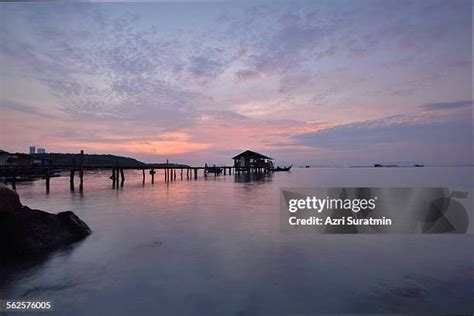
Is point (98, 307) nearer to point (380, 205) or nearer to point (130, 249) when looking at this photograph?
point (130, 249)

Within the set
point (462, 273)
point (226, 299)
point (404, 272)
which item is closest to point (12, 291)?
point (226, 299)

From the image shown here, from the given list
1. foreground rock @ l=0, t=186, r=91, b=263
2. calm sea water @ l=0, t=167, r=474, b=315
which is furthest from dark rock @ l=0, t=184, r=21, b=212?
calm sea water @ l=0, t=167, r=474, b=315

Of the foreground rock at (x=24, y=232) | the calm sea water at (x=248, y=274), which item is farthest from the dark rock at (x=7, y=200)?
the calm sea water at (x=248, y=274)

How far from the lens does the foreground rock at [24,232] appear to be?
7.54 meters

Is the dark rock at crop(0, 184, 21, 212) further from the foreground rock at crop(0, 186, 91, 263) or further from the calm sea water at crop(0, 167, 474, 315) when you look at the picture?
the calm sea water at crop(0, 167, 474, 315)

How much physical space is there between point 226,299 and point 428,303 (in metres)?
4.03

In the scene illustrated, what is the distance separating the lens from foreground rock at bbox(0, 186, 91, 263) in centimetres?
754

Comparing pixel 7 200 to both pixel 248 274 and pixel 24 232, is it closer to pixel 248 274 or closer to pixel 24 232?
pixel 24 232

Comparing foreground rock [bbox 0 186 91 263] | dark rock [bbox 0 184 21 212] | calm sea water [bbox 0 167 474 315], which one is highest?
dark rock [bbox 0 184 21 212]

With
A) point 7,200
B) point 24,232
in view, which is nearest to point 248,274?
point 24,232

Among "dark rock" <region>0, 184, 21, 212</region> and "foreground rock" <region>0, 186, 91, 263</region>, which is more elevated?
"dark rock" <region>0, 184, 21, 212</region>

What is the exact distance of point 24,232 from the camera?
7.91 meters

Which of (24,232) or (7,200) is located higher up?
(7,200)

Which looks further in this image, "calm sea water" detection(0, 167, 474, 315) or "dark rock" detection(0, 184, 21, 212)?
"dark rock" detection(0, 184, 21, 212)
